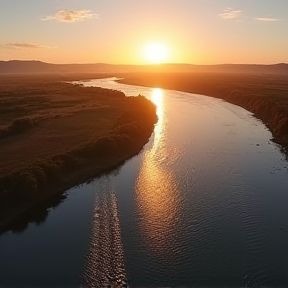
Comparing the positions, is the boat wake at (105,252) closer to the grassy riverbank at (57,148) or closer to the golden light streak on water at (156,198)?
the golden light streak on water at (156,198)

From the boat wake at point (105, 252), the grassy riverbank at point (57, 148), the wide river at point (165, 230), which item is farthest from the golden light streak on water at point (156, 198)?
the grassy riverbank at point (57, 148)

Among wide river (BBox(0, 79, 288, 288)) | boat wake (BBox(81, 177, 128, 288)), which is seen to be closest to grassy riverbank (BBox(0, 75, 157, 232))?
wide river (BBox(0, 79, 288, 288))

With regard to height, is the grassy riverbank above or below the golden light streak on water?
above

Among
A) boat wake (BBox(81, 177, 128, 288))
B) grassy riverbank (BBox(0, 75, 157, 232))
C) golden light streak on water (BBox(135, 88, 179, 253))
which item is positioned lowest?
boat wake (BBox(81, 177, 128, 288))

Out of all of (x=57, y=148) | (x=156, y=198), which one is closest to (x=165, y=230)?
(x=156, y=198)

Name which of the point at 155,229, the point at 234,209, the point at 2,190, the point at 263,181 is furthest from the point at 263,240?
the point at 2,190

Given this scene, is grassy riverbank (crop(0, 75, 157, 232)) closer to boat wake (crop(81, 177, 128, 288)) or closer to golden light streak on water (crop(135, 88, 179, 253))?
golden light streak on water (crop(135, 88, 179, 253))

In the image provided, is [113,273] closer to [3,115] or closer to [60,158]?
[60,158]
